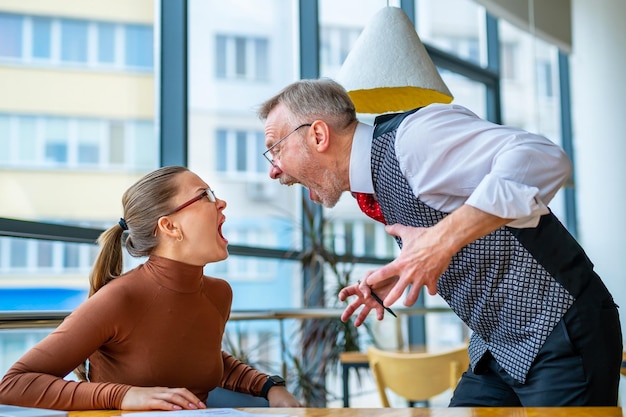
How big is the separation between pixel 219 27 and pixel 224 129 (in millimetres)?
713

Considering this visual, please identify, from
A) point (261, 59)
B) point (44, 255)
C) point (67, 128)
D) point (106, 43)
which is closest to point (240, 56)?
point (261, 59)

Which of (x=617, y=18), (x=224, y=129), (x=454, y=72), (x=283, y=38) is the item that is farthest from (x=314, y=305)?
(x=617, y=18)

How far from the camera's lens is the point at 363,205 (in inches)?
82.7

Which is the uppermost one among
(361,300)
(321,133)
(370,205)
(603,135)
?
(603,135)

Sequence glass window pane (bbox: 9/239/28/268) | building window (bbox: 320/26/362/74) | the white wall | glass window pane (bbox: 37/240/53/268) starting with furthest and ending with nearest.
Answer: the white wall, building window (bbox: 320/26/362/74), glass window pane (bbox: 37/240/53/268), glass window pane (bbox: 9/239/28/268)

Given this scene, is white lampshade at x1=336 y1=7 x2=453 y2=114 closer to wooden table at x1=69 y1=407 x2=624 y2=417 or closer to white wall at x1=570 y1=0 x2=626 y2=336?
wooden table at x1=69 y1=407 x2=624 y2=417

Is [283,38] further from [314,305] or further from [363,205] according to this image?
[363,205]

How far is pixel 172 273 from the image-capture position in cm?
200

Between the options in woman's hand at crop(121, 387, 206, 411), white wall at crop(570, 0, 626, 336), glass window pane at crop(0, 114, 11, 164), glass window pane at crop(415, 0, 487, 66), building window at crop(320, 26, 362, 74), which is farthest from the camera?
glass window pane at crop(415, 0, 487, 66)

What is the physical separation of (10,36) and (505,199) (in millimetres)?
3231

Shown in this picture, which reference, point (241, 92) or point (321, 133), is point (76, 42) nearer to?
point (241, 92)

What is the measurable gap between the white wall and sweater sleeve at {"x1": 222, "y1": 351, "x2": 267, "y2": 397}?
5115 mm

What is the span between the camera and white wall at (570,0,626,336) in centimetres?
663

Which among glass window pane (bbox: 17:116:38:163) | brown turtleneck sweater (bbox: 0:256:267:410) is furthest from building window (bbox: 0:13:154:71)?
brown turtleneck sweater (bbox: 0:256:267:410)
